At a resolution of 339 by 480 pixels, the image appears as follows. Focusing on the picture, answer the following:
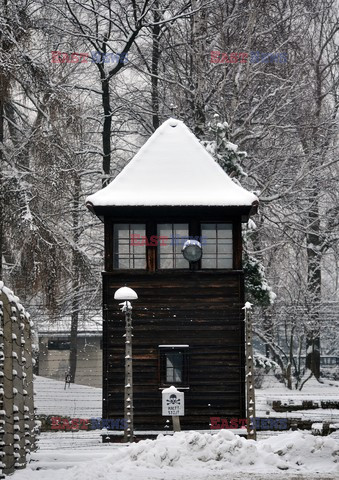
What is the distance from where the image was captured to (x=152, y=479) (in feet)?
38.2

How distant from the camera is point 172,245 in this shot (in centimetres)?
2153

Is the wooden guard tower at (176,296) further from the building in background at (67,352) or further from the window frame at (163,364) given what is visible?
the building in background at (67,352)

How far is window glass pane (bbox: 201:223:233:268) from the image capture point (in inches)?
845

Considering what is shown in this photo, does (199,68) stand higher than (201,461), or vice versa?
(199,68)

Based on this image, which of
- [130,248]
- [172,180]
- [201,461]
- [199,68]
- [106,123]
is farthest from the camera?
[106,123]

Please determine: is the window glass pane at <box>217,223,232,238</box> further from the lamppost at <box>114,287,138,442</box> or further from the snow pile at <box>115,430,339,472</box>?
the snow pile at <box>115,430,339,472</box>

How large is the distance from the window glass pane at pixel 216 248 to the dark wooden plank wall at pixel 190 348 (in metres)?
0.32

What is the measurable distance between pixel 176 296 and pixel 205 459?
856 cm

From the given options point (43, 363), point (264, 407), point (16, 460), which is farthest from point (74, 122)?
point (43, 363)

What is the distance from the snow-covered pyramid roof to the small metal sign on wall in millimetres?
4663

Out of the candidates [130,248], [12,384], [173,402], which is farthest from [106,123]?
[12,384]

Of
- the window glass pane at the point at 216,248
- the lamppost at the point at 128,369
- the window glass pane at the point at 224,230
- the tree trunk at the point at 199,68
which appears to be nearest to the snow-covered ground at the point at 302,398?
the window glass pane at the point at 216,248

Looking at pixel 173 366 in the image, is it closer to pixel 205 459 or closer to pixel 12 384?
pixel 205 459

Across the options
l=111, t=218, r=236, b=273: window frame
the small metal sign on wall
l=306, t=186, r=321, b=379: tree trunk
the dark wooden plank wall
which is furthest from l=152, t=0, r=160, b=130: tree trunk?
the small metal sign on wall
